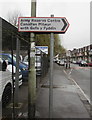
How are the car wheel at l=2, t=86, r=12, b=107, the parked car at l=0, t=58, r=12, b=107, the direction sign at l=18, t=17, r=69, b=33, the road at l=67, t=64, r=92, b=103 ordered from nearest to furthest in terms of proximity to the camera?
the direction sign at l=18, t=17, r=69, b=33 → the parked car at l=0, t=58, r=12, b=107 → the car wheel at l=2, t=86, r=12, b=107 → the road at l=67, t=64, r=92, b=103

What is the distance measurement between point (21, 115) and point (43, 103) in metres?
1.48

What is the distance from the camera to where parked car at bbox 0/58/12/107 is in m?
4.86

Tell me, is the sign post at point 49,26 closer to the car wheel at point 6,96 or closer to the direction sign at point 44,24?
the direction sign at point 44,24

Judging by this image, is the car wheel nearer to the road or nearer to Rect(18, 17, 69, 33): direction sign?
Rect(18, 17, 69, 33): direction sign

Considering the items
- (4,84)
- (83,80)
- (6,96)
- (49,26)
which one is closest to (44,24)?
(49,26)

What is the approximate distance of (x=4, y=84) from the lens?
505cm

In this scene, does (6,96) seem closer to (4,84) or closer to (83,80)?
(4,84)

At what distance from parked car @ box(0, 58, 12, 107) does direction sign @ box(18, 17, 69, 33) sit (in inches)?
57.9

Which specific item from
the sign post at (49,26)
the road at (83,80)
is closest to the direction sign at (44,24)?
the sign post at (49,26)

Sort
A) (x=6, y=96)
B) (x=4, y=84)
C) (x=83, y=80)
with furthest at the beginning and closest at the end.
→ (x=83, y=80), (x=6, y=96), (x=4, y=84)

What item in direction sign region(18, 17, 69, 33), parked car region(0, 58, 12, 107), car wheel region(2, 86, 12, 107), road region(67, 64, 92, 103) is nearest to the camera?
direction sign region(18, 17, 69, 33)

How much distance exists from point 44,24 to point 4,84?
2207mm

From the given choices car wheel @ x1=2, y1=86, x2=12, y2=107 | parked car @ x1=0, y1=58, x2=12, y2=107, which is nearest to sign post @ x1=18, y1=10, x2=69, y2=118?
parked car @ x1=0, y1=58, x2=12, y2=107

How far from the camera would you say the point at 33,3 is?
14.8ft
